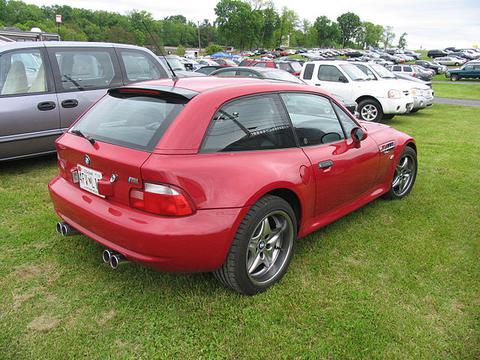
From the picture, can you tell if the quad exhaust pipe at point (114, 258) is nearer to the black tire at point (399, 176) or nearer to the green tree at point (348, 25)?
the black tire at point (399, 176)

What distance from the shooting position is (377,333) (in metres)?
2.46

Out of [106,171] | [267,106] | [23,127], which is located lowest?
[23,127]

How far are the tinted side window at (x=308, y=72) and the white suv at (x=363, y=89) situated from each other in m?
0.08

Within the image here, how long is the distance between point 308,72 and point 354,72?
1277 millimetres

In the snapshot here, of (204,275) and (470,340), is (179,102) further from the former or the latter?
(470,340)

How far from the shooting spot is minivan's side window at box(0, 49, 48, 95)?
4.86 m

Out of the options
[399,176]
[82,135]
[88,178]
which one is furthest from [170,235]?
[399,176]

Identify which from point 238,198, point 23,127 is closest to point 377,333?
point 238,198

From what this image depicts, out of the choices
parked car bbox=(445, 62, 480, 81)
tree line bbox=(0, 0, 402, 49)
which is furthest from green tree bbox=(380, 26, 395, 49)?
parked car bbox=(445, 62, 480, 81)

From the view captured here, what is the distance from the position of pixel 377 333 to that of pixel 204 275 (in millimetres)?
1256

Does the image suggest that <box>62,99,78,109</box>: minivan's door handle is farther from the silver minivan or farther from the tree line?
the tree line

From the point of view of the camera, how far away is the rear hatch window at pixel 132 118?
2554 mm

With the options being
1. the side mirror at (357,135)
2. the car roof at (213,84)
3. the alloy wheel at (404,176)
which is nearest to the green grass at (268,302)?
the alloy wheel at (404,176)

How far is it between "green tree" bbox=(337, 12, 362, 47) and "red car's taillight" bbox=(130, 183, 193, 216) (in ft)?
455
